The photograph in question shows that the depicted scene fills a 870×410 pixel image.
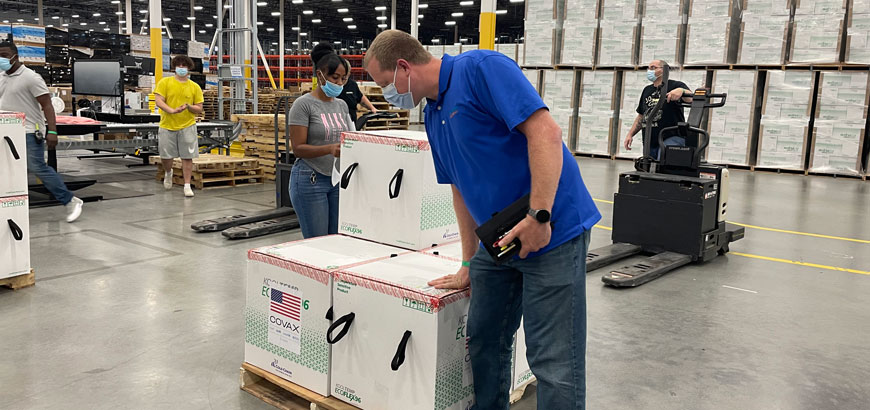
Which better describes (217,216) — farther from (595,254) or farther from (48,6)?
(48,6)

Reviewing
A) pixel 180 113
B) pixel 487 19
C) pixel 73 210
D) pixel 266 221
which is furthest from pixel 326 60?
pixel 487 19

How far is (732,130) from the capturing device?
14.0 m

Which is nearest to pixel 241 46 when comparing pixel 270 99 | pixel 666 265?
pixel 270 99

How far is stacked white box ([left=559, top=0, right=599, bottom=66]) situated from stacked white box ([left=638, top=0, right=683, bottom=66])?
1.15 m

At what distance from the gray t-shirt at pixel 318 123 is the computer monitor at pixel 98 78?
8.19 m

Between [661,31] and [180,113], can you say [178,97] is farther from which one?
[661,31]

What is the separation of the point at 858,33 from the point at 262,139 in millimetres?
11352

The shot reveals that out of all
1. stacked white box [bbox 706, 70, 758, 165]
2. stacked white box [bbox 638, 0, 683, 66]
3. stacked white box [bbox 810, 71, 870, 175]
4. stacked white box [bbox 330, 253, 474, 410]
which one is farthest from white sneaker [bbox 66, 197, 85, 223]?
stacked white box [bbox 810, 71, 870, 175]

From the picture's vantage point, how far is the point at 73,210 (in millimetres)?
7723

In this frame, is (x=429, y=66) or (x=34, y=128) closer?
(x=429, y=66)

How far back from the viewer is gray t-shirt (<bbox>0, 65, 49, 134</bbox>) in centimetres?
686

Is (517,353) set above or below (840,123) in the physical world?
below

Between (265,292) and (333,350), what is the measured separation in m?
0.49

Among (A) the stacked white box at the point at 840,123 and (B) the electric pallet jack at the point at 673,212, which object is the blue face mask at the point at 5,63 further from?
(A) the stacked white box at the point at 840,123
